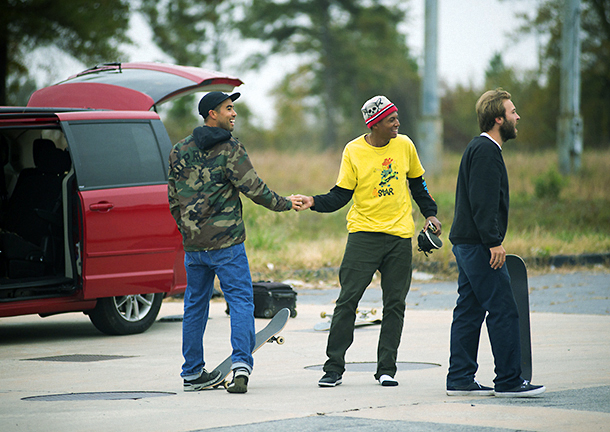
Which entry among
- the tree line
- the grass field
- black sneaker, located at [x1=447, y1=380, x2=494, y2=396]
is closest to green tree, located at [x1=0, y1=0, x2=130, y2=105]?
the tree line

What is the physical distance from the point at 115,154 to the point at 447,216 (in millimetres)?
9911

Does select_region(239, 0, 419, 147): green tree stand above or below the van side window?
above

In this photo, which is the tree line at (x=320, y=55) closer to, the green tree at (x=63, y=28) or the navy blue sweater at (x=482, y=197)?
the green tree at (x=63, y=28)

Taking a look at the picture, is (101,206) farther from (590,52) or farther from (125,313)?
(590,52)

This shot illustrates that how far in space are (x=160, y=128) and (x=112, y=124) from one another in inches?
18.9

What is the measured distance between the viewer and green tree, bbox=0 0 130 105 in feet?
65.4

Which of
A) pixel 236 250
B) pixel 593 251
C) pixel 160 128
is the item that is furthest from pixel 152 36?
pixel 236 250

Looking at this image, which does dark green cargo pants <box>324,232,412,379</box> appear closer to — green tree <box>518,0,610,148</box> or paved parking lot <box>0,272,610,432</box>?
paved parking lot <box>0,272,610,432</box>

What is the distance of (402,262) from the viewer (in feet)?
18.9

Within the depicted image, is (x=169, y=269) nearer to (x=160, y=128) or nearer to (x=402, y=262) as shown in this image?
(x=160, y=128)

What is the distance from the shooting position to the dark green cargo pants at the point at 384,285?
5.72 m

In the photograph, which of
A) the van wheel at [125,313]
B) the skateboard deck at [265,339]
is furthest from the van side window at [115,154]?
the skateboard deck at [265,339]

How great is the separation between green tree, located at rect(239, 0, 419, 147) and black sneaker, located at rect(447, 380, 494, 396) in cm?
3622

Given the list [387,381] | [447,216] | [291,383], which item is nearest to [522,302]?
[387,381]
